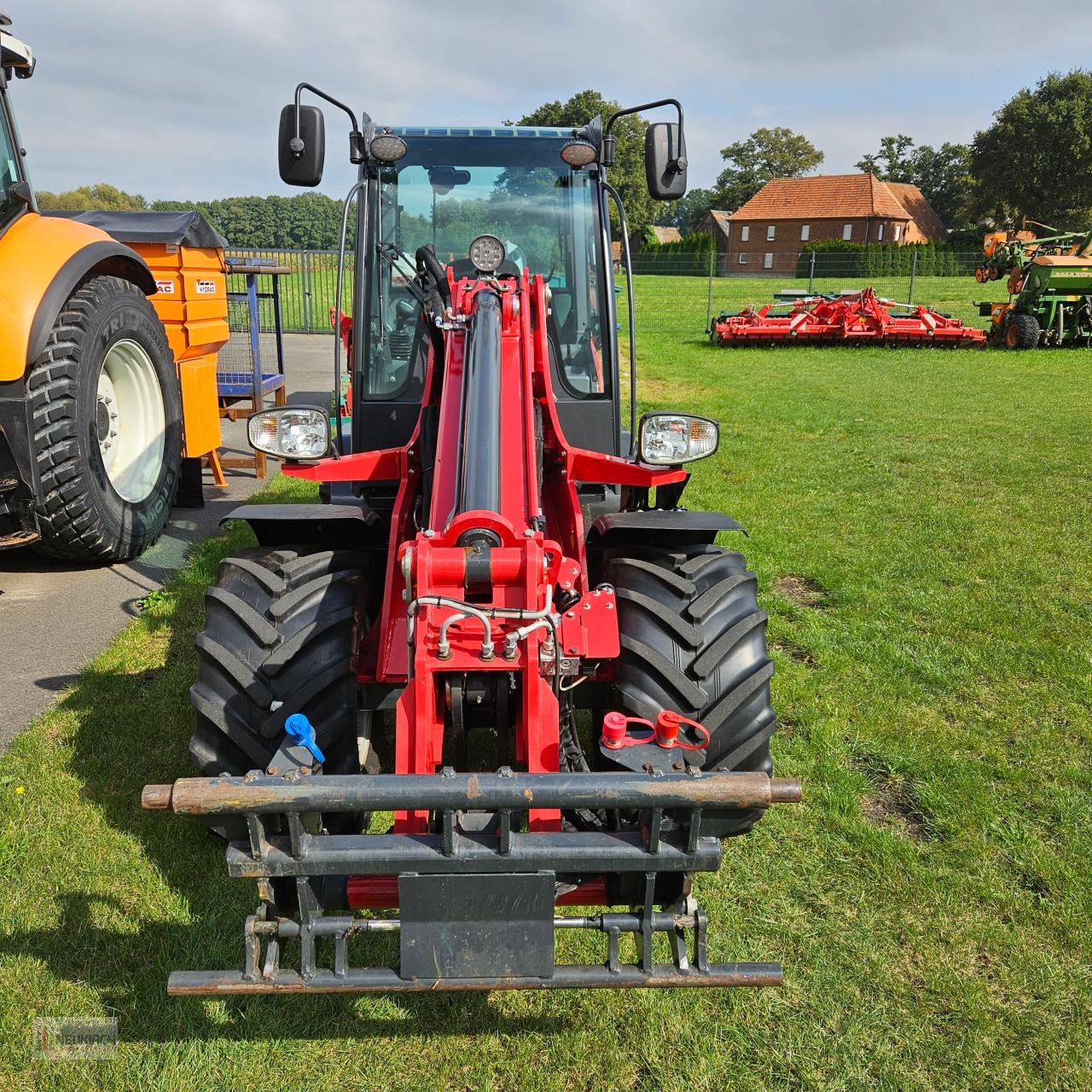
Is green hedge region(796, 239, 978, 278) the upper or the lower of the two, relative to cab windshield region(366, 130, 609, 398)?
upper

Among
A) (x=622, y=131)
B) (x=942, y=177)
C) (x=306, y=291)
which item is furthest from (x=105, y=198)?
(x=942, y=177)

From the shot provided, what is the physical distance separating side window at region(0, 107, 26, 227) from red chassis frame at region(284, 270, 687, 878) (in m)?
3.17

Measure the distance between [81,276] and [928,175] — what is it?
8738 centimetres

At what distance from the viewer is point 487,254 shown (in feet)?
11.0

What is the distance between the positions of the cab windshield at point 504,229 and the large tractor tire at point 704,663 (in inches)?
63.2

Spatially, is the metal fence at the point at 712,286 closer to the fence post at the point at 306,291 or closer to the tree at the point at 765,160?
the fence post at the point at 306,291

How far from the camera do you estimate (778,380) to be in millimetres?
13766

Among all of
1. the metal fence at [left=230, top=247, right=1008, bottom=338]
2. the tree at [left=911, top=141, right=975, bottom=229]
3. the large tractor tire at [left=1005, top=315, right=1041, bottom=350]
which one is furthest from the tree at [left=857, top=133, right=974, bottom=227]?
the large tractor tire at [left=1005, top=315, right=1041, bottom=350]

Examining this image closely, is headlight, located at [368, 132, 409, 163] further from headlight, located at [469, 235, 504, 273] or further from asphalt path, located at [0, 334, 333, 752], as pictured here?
asphalt path, located at [0, 334, 333, 752]

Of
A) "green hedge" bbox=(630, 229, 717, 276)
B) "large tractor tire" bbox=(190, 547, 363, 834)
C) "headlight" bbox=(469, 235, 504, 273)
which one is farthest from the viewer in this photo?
"green hedge" bbox=(630, 229, 717, 276)

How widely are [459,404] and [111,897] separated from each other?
196cm

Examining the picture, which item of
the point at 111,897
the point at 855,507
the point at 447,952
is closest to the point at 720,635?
the point at 447,952
